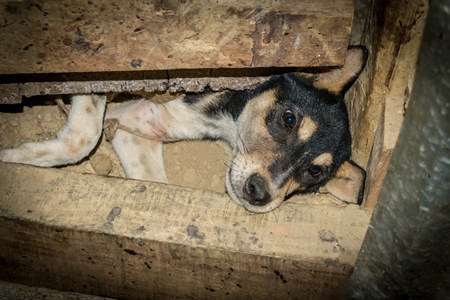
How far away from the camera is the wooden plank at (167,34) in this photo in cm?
239

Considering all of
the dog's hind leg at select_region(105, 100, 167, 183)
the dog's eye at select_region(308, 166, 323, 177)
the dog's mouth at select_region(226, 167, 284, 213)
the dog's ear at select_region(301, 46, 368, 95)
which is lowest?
the dog's hind leg at select_region(105, 100, 167, 183)

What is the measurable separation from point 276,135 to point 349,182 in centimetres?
60

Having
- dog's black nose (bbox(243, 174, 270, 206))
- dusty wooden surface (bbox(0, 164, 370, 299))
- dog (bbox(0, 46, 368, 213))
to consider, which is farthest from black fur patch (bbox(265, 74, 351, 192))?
dusty wooden surface (bbox(0, 164, 370, 299))

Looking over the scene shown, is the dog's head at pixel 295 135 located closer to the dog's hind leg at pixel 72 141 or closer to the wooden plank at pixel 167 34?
the wooden plank at pixel 167 34

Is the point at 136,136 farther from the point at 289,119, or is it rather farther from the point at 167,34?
the point at 167,34

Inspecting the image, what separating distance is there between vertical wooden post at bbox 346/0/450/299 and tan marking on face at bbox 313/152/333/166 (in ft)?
3.72

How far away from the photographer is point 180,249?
2.70 metres

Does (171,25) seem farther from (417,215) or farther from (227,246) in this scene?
(417,215)

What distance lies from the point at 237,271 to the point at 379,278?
0.77 metres

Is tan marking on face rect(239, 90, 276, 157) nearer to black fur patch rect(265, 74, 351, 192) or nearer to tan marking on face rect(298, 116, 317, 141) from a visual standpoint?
black fur patch rect(265, 74, 351, 192)

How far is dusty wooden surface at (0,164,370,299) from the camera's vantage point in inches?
106

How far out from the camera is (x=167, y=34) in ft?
8.09

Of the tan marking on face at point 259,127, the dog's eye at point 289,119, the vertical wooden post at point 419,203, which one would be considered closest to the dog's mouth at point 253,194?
the tan marking on face at point 259,127

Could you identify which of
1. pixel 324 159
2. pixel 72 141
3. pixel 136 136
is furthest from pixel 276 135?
pixel 72 141
